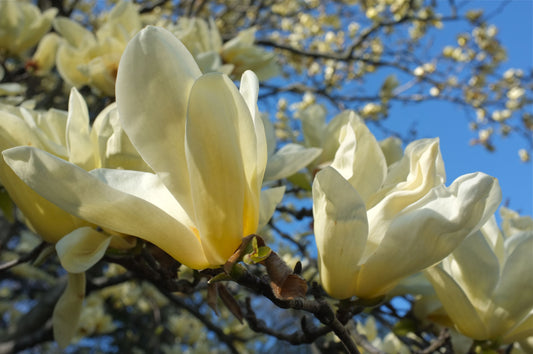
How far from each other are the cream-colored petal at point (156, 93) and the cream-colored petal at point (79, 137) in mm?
184

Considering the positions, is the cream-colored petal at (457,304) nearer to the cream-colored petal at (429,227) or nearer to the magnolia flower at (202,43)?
the cream-colored petal at (429,227)

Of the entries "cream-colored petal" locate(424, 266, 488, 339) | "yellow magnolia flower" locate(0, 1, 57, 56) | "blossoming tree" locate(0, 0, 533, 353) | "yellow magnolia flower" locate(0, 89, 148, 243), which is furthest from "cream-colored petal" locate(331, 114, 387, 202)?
"yellow magnolia flower" locate(0, 1, 57, 56)

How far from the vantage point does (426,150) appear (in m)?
0.44

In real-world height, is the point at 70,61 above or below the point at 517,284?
above

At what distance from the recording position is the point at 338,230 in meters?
0.42

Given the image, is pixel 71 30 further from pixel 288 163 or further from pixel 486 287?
pixel 486 287

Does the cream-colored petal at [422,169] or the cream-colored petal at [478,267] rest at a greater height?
the cream-colored petal at [422,169]

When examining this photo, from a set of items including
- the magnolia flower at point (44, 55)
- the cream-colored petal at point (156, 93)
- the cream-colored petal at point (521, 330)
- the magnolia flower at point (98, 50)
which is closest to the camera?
the cream-colored petal at point (156, 93)

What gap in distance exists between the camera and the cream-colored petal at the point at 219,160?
0.35m

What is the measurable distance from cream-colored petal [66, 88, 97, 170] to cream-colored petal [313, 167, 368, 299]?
0.28 m

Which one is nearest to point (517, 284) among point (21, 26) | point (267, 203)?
point (267, 203)

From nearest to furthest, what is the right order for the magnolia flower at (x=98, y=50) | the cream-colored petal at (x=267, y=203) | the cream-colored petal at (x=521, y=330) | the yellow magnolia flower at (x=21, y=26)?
1. the cream-colored petal at (x=267, y=203)
2. the cream-colored petal at (x=521, y=330)
3. the magnolia flower at (x=98, y=50)
4. the yellow magnolia flower at (x=21, y=26)

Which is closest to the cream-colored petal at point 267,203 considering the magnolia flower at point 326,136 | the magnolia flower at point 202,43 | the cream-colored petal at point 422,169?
the cream-colored petal at point 422,169

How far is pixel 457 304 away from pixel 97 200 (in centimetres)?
44
